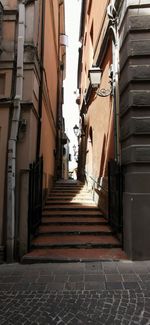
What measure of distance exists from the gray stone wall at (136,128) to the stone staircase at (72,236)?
547mm

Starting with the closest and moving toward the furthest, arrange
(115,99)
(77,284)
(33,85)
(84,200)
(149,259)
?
(77,284) → (149,259) → (33,85) → (115,99) → (84,200)

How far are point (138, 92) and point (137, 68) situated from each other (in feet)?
1.46

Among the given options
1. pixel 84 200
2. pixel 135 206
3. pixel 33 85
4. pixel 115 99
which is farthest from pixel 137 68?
pixel 84 200

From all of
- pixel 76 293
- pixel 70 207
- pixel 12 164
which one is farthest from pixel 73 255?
pixel 70 207

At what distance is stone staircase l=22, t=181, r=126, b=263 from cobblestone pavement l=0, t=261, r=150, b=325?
29cm

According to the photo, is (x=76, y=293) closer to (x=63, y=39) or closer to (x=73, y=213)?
(x=73, y=213)

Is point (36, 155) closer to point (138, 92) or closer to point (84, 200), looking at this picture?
point (138, 92)

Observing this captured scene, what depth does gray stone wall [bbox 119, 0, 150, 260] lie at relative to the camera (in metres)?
5.30

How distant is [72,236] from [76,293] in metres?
2.48

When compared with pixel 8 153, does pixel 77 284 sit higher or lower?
lower

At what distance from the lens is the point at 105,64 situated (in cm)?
839

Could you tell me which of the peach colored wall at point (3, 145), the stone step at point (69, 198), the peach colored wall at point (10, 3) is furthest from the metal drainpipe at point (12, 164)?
the stone step at point (69, 198)

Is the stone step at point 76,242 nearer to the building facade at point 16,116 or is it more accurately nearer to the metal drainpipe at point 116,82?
the building facade at point 16,116

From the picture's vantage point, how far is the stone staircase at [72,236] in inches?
215
